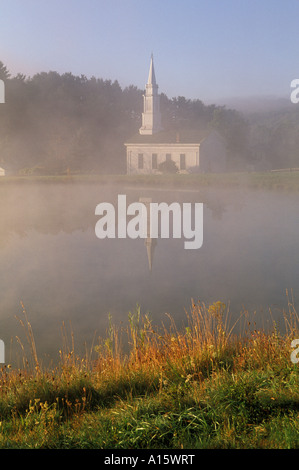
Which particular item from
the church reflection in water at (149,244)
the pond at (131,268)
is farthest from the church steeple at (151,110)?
the church reflection in water at (149,244)

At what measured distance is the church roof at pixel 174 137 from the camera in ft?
196

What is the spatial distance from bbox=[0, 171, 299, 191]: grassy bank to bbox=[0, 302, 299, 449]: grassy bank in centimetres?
3755

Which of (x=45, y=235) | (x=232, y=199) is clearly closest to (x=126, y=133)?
(x=232, y=199)

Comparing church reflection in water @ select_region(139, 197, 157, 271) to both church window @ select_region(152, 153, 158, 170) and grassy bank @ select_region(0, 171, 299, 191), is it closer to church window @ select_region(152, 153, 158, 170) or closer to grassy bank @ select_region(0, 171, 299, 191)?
grassy bank @ select_region(0, 171, 299, 191)

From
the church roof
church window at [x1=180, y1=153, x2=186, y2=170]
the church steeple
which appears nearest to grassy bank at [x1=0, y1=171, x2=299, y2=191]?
church window at [x1=180, y1=153, x2=186, y2=170]

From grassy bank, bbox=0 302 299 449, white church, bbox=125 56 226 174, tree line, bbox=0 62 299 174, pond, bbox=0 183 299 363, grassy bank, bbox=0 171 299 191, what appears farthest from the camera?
tree line, bbox=0 62 299 174

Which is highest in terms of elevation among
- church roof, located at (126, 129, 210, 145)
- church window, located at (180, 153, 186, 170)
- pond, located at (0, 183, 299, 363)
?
church roof, located at (126, 129, 210, 145)

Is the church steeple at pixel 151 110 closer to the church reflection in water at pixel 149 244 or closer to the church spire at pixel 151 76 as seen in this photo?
the church spire at pixel 151 76

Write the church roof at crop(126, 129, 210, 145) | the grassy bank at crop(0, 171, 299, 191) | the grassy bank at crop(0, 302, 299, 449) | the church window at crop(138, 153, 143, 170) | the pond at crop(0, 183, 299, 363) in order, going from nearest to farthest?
1. the grassy bank at crop(0, 302, 299, 449)
2. the pond at crop(0, 183, 299, 363)
3. the grassy bank at crop(0, 171, 299, 191)
4. the church roof at crop(126, 129, 210, 145)
5. the church window at crop(138, 153, 143, 170)

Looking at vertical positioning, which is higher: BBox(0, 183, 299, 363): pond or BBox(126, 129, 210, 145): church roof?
BBox(126, 129, 210, 145): church roof

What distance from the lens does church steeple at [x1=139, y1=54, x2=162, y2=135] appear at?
67.3 meters

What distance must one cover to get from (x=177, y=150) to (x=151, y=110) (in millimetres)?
10736

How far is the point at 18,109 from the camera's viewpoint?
2788 inches
